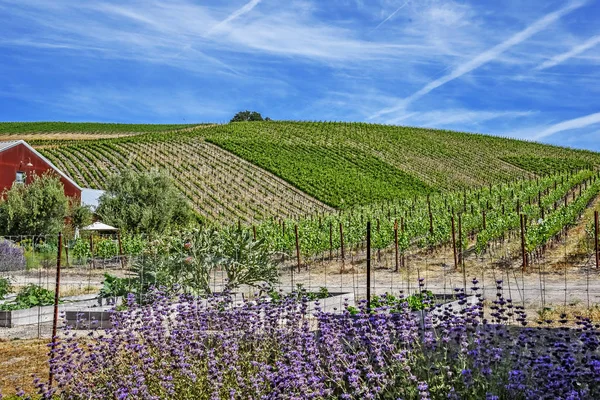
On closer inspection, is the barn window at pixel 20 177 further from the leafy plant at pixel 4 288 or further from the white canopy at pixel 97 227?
the leafy plant at pixel 4 288

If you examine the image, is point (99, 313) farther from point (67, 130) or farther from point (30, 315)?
point (67, 130)

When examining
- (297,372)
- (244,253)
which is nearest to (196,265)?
(244,253)

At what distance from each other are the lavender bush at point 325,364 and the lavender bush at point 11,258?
54.1 ft

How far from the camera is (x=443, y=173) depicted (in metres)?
62.4

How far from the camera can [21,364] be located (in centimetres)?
874

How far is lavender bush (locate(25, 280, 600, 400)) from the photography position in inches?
196

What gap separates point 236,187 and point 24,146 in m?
17.2

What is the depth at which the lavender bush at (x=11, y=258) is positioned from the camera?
21.7 meters

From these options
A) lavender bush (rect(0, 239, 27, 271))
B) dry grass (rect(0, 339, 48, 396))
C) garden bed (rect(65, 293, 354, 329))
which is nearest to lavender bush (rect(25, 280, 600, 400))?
dry grass (rect(0, 339, 48, 396))

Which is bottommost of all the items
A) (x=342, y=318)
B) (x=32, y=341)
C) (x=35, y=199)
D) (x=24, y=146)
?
(x=32, y=341)

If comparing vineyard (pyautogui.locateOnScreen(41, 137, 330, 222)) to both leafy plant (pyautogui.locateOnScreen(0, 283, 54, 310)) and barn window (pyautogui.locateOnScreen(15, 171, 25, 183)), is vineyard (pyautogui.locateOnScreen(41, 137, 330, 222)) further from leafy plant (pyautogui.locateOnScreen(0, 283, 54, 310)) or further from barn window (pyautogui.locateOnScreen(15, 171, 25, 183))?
leafy plant (pyautogui.locateOnScreen(0, 283, 54, 310))

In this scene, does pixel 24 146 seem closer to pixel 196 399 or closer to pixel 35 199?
pixel 35 199

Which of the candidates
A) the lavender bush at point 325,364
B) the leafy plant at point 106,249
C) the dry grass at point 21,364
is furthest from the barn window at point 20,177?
the lavender bush at point 325,364

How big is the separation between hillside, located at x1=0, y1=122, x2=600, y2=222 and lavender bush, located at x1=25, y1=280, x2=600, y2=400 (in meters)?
34.2
